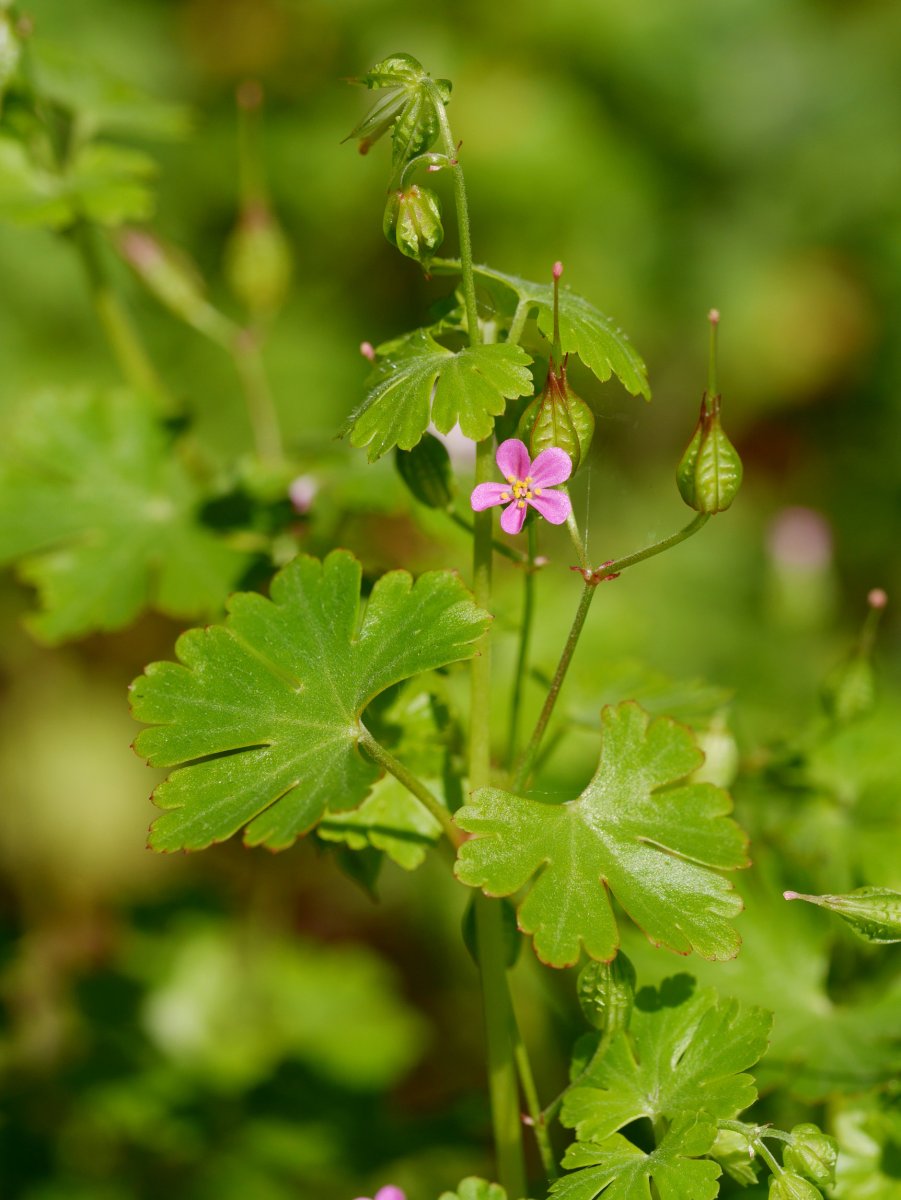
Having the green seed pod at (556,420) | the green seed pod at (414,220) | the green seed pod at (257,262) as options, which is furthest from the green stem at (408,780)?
the green seed pod at (257,262)

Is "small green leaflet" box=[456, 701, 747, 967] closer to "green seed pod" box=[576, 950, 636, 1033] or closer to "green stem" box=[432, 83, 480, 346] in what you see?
"green seed pod" box=[576, 950, 636, 1033]

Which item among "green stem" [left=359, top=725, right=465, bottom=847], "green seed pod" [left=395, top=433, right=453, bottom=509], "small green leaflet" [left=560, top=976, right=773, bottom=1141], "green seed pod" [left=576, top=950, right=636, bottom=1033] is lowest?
"small green leaflet" [left=560, top=976, right=773, bottom=1141]

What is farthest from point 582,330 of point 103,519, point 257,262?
point 257,262

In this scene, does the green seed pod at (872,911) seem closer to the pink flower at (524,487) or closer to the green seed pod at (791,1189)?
the green seed pod at (791,1189)

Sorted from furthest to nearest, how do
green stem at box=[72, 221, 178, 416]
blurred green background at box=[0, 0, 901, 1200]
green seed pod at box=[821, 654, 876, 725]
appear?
1. blurred green background at box=[0, 0, 901, 1200]
2. green stem at box=[72, 221, 178, 416]
3. green seed pod at box=[821, 654, 876, 725]

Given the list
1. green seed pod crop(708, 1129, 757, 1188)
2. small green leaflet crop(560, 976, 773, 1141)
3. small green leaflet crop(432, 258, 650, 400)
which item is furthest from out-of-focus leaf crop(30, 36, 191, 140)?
green seed pod crop(708, 1129, 757, 1188)

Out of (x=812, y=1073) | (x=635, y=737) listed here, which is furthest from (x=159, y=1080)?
(x=635, y=737)
